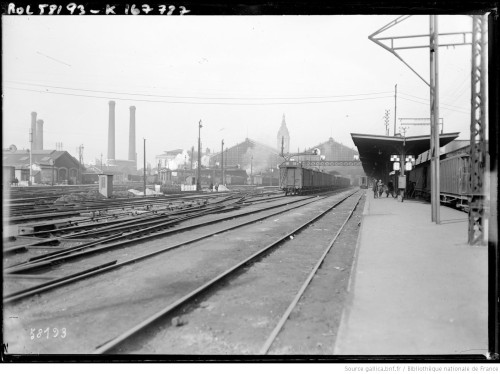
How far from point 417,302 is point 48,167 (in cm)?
5578

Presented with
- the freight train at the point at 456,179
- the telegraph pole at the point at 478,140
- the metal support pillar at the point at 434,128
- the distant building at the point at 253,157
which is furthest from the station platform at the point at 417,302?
the distant building at the point at 253,157

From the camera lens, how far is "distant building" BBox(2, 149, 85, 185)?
1831 inches

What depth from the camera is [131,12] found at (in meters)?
3.58

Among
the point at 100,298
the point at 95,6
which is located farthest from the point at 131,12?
the point at 100,298

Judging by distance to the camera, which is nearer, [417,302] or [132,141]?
[417,302]

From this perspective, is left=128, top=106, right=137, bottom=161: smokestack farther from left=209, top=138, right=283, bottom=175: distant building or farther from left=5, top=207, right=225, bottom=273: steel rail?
left=5, top=207, right=225, bottom=273: steel rail

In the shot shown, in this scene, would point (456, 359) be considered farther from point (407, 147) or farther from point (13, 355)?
point (407, 147)

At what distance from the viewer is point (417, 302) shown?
411cm

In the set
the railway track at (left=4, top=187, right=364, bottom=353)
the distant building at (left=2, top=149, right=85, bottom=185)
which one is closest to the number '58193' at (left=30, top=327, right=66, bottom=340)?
the railway track at (left=4, top=187, right=364, bottom=353)

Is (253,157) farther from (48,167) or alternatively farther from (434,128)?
(434,128)

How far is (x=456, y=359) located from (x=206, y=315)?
9.06 ft

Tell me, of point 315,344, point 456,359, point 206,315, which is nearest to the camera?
point 456,359

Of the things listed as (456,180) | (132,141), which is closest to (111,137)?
(132,141)

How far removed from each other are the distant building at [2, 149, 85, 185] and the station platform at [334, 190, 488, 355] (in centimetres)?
4861
